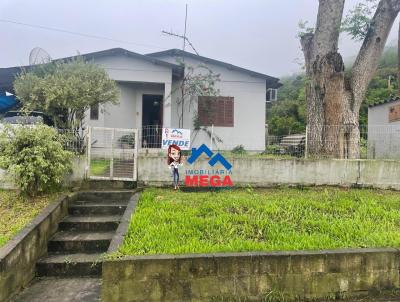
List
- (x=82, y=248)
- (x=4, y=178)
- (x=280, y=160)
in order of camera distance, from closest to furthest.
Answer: (x=82, y=248) < (x=4, y=178) < (x=280, y=160)

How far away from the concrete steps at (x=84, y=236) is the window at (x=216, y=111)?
701 cm

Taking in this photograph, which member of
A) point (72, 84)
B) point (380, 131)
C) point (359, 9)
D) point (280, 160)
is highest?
point (359, 9)

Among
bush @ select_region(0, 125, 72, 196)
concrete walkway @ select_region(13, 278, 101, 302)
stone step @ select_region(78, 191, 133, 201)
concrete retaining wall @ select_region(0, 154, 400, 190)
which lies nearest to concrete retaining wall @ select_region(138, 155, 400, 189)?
concrete retaining wall @ select_region(0, 154, 400, 190)

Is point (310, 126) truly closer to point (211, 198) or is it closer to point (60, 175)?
point (211, 198)

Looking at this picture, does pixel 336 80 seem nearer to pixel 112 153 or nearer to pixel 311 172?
pixel 311 172

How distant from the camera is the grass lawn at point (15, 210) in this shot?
505cm

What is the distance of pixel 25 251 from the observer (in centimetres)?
464

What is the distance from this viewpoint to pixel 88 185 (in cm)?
729

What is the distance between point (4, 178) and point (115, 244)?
406cm

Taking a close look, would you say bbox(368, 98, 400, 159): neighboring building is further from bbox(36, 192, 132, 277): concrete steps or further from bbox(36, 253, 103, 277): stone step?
bbox(36, 253, 103, 277): stone step

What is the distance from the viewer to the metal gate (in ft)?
24.2

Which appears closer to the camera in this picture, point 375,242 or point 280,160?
point 375,242

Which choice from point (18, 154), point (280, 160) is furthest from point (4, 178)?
point (280, 160)

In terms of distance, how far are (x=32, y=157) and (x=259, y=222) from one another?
4.10 metres
